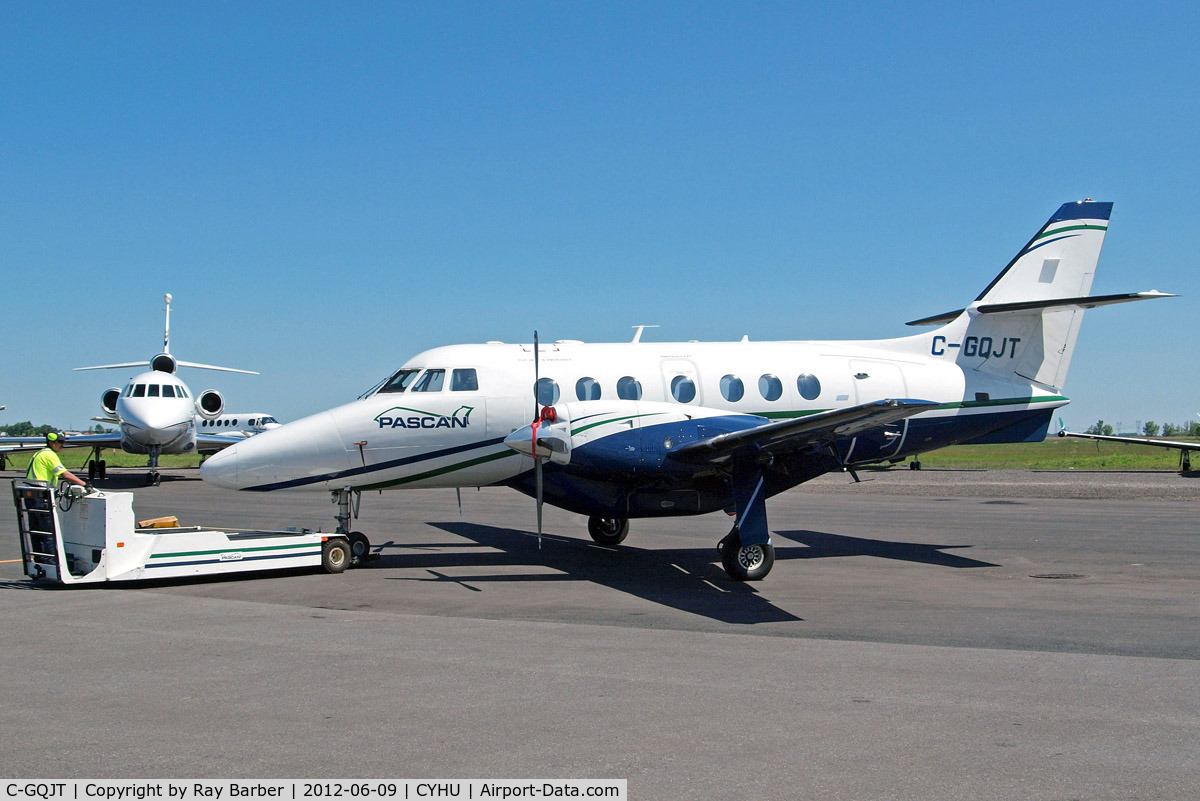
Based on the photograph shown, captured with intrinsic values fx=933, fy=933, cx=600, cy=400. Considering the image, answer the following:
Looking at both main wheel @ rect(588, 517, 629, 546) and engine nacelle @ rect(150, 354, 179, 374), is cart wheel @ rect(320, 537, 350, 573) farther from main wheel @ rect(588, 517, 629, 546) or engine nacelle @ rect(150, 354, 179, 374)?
engine nacelle @ rect(150, 354, 179, 374)

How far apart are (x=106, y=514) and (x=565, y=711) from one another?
25.1ft

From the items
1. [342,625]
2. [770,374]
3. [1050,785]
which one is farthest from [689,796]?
[770,374]

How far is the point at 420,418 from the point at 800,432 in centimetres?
564

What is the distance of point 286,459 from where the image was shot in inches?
518

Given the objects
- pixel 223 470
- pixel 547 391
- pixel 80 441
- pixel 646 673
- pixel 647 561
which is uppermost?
pixel 547 391

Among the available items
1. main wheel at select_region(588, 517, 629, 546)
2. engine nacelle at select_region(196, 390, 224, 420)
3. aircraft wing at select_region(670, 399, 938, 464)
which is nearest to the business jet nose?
main wheel at select_region(588, 517, 629, 546)

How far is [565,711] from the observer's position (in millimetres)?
6102

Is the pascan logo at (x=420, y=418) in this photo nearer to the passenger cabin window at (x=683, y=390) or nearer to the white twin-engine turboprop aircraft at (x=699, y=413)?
the white twin-engine turboprop aircraft at (x=699, y=413)

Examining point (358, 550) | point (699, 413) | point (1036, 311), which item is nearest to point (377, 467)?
point (358, 550)

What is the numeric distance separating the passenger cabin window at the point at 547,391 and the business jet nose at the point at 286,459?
303cm

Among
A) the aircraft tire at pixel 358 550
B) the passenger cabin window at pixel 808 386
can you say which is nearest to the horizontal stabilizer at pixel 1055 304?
the passenger cabin window at pixel 808 386

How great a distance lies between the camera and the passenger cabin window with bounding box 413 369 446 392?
14078 millimetres

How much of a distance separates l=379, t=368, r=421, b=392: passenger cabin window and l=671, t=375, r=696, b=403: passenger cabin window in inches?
156

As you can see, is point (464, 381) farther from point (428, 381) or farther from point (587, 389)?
point (587, 389)
